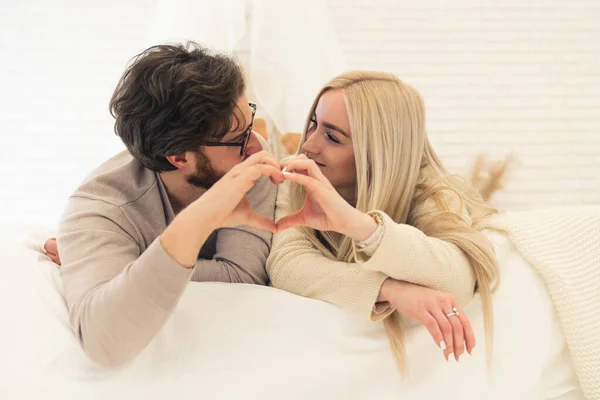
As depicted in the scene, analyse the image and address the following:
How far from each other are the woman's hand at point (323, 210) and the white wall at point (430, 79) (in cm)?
145

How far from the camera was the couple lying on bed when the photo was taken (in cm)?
112

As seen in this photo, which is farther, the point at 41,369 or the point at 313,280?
the point at 313,280

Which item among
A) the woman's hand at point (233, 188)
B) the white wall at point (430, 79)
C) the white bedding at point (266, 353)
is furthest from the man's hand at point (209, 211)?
the white wall at point (430, 79)

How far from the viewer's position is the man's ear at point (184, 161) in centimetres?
142

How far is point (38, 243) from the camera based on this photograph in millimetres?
1613

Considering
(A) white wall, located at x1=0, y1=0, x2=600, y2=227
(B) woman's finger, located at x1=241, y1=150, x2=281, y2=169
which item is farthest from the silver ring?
(A) white wall, located at x1=0, y1=0, x2=600, y2=227

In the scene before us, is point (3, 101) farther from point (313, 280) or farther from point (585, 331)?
point (585, 331)

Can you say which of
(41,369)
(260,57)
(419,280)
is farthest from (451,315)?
(260,57)

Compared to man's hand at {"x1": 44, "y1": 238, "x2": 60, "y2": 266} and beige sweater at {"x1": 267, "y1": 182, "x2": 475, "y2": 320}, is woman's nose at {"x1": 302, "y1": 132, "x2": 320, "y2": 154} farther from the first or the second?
man's hand at {"x1": 44, "y1": 238, "x2": 60, "y2": 266}

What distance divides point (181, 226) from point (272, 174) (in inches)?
8.0

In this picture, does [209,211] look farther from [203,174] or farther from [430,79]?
[430,79]

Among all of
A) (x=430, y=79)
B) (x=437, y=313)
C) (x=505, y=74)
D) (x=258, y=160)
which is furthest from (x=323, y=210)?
(x=505, y=74)

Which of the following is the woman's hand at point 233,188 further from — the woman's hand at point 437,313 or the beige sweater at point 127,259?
the woman's hand at point 437,313

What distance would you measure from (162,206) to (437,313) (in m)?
0.72
